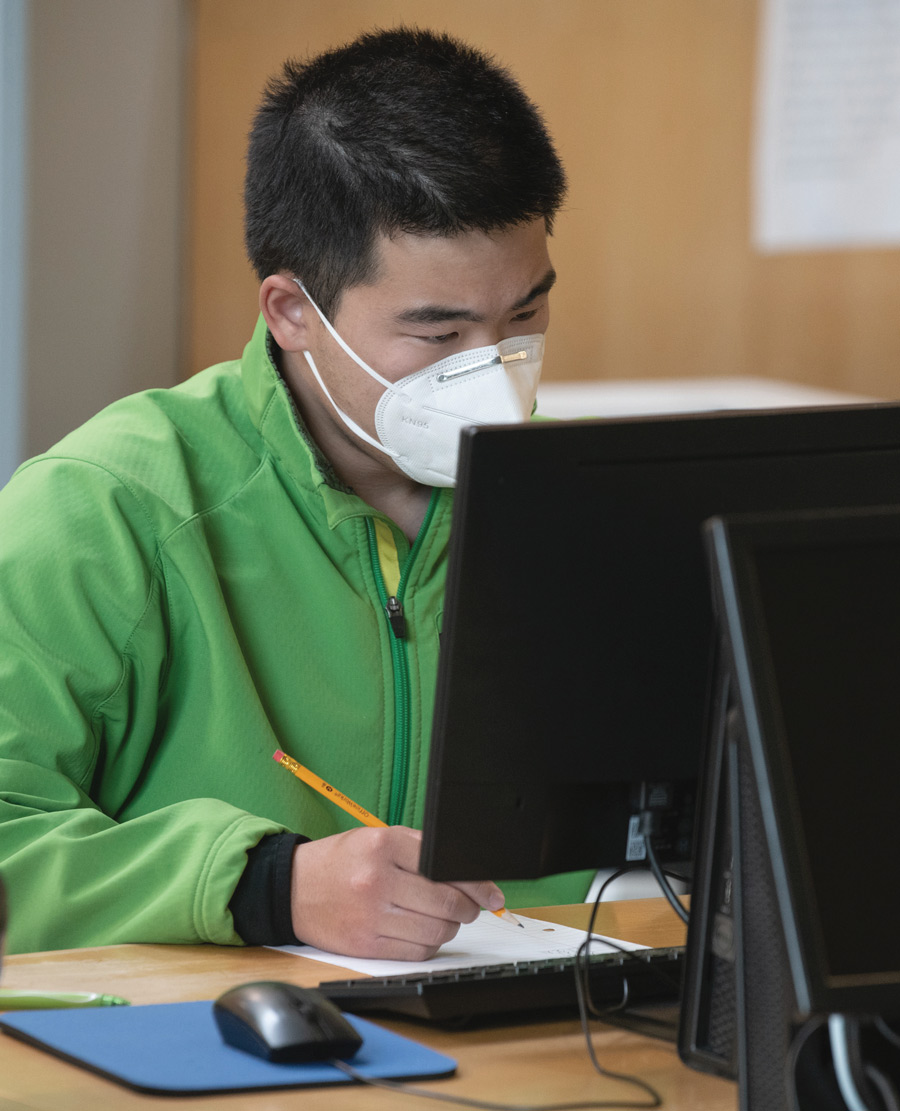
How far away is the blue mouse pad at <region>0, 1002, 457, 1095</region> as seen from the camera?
31.8 inches

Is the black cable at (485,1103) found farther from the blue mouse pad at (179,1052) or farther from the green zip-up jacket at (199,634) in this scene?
the green zip-up jacket at (199,634)

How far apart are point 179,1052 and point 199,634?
1.96 ft

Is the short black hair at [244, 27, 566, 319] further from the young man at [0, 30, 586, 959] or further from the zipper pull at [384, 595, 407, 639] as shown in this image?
the zipper pull at [384, 595, 407, 639]

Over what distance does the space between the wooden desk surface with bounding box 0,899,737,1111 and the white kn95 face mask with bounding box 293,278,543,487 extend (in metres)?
0.54

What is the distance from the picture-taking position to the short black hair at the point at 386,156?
1.44 m

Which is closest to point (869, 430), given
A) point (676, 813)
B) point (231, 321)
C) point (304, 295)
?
point (676, 813)

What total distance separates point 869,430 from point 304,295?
2.57 ft

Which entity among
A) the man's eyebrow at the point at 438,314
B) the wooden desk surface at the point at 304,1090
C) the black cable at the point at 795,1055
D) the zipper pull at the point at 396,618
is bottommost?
the wooden desk surface at the point at 304,1090

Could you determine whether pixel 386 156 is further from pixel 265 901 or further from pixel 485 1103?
→ pixel 485 1103

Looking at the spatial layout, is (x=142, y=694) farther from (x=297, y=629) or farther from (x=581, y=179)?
(x=581, y=179)

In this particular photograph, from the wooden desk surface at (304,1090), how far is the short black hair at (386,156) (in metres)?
0.72

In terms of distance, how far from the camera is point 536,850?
937mm

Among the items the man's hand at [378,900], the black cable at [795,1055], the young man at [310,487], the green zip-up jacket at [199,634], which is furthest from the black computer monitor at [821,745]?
the young man at [310,487]

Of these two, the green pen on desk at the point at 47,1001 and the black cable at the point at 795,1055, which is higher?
the black cable at the point at 795,1055
